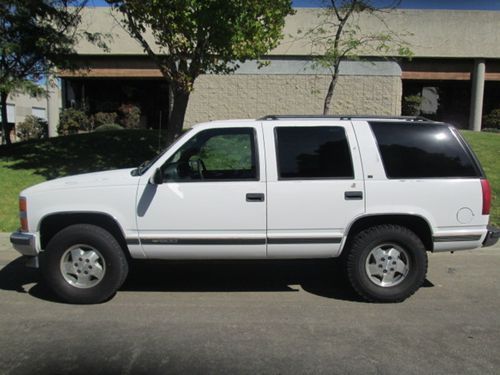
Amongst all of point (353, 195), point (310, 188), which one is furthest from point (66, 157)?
point (353, 195)

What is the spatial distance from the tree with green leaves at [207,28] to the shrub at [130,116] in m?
14.9

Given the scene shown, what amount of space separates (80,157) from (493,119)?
870 inches

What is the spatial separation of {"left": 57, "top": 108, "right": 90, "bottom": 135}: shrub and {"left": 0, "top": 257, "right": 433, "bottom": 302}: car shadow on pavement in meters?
19.8

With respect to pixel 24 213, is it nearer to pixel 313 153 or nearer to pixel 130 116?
pixel 313 153

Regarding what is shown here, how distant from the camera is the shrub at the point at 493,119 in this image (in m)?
27.2

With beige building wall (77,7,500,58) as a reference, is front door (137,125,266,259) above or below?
below

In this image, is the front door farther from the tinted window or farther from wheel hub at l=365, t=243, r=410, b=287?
wheel hub at l=365, t=243, r=410, b=287

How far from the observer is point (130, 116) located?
87.1ft

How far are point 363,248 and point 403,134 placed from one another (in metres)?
1.29

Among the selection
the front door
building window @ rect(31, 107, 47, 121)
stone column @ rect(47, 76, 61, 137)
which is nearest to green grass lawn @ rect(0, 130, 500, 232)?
the front door

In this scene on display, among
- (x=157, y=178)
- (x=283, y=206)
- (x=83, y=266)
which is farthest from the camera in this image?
(x=83, y=266)

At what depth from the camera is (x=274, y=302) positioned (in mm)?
5559

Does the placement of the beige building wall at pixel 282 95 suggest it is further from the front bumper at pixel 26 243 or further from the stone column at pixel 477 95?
the front bumper at pixel 26 243

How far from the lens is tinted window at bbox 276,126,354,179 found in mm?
5418
